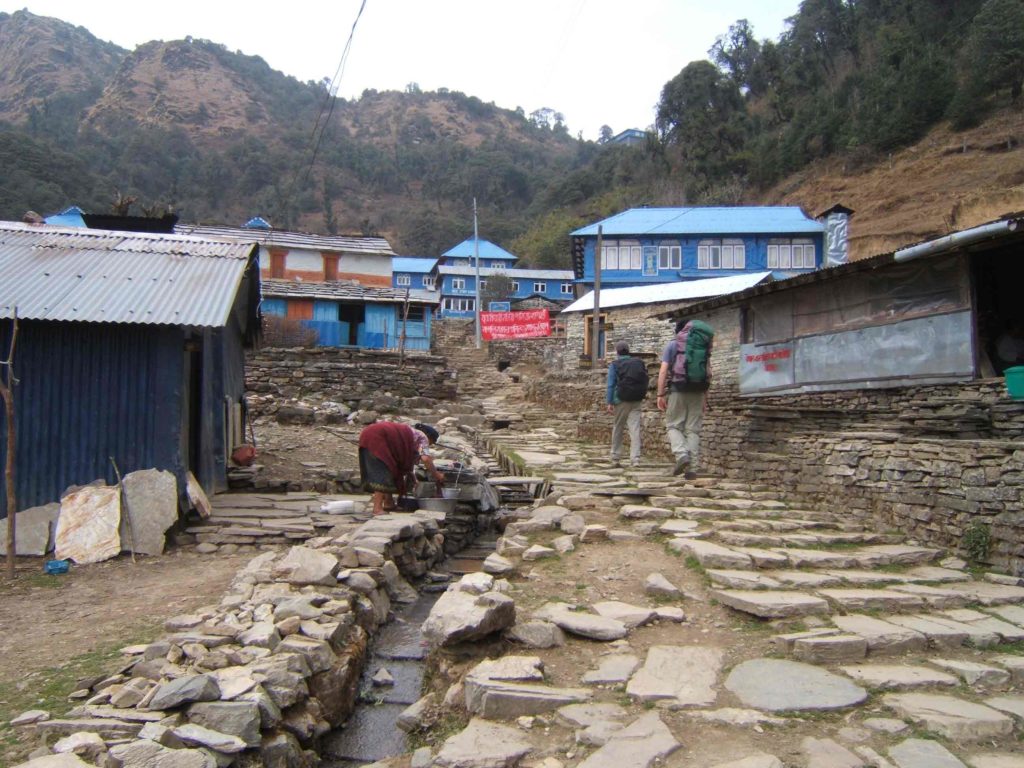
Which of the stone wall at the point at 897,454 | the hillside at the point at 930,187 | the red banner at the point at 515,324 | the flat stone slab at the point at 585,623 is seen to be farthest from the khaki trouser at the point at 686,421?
the hillside at the point at 930,187

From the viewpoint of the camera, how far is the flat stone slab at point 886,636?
3863mm

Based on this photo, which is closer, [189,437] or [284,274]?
[189,437]

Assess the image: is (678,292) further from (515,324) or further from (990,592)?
(990,592)

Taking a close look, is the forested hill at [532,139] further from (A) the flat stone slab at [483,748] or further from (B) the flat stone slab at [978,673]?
(B) the flat stone slab at [978,673]

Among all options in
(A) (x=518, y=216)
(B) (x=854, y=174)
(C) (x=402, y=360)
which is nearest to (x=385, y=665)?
(C) (x=402, y=360)

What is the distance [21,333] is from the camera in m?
8.17

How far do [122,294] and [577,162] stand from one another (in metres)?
89.2

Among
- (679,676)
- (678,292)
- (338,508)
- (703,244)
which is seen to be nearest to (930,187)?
(703,244)

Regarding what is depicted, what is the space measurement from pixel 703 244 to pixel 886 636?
124 feet

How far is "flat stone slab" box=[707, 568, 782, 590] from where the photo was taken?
187 inches

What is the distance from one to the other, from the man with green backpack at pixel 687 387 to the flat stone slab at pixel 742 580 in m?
3.76

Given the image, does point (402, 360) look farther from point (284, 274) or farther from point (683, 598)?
point (683, 598)

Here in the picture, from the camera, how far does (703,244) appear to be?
1556 inches

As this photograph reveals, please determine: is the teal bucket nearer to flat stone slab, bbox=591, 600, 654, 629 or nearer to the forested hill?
flat stone slab, bbox=591, 600, 654, 629
